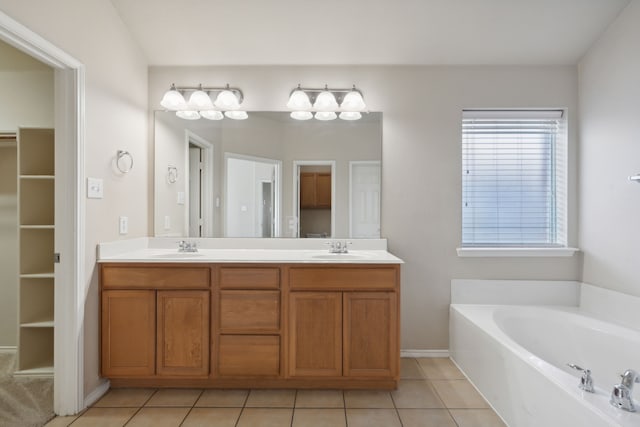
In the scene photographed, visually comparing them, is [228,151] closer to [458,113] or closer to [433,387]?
[458,113]

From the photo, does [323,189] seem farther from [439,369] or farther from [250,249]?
[439,369]

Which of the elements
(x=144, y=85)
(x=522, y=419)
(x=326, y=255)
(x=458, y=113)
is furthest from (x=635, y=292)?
(x=144, y=85)

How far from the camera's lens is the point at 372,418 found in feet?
6.35

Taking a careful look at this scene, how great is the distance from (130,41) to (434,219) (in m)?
2.51

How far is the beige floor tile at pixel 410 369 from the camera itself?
2.42 meters

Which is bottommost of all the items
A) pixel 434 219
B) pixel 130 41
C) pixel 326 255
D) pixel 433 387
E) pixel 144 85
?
pixel 433 387

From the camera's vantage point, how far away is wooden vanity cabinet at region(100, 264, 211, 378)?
217cm

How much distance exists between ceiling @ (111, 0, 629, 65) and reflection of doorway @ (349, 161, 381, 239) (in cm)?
79

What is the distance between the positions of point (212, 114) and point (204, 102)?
103 mm

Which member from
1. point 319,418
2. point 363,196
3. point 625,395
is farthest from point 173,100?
point 625,395

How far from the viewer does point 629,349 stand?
6.53ft

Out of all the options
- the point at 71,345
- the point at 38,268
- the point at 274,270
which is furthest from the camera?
the point at 38,268

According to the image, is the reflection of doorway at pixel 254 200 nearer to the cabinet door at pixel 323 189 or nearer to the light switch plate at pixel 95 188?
the cabinet door at pixel 323 189

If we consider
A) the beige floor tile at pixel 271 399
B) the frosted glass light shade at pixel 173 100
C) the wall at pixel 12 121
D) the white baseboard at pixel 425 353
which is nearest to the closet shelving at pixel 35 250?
the wall at pixel 12 121
